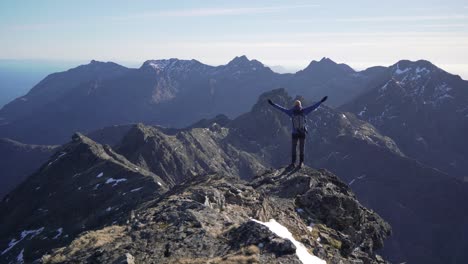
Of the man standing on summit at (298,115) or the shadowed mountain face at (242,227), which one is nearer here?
the shadowed mountain face at (242,227)

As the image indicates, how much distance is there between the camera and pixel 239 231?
2322 centimetres

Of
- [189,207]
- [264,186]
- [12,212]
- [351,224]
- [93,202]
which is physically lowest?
[12,212]

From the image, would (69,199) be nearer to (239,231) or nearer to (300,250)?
(239,231)

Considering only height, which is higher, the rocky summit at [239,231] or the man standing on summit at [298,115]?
the man standing on summit at [298,115]

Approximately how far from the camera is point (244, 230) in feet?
75.4

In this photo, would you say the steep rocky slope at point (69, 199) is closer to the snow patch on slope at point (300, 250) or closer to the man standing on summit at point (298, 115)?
the man standing on summit at point (298, 115)

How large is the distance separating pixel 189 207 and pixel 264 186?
13321 mm

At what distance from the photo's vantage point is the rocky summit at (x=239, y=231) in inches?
845

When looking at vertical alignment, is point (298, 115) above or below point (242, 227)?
above

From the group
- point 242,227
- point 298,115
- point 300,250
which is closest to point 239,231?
point 242,227

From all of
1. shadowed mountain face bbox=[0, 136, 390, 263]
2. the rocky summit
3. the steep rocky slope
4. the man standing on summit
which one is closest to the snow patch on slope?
the rocky summit

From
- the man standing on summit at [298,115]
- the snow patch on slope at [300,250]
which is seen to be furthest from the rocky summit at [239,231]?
the man standing on summit at [298,115]

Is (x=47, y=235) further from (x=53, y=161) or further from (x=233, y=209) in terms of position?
(x=233, y=209)

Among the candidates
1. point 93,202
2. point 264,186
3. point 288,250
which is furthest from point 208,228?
point 93,202
